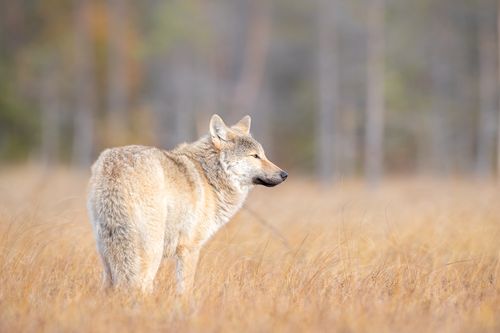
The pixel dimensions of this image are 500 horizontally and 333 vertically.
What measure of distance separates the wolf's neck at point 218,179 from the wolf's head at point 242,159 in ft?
0.20

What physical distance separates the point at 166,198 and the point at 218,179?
116 centimetres

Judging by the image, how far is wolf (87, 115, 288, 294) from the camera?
4.88 metres

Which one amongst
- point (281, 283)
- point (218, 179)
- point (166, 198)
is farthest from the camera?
point (218, 179)

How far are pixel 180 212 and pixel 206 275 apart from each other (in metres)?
0.69

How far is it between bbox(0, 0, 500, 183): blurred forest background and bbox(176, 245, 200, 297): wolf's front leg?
16.9 m

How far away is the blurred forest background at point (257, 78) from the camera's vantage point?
2467 centimetres

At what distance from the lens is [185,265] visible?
5.55 metres

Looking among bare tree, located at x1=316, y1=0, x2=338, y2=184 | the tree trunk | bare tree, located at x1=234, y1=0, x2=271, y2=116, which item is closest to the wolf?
bare tree, located at x1=316, y1=0, x2=338, y2=184

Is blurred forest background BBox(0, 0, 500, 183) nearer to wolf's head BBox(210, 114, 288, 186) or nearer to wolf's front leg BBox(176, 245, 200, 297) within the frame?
wolf's head BBox(210, 114, 288, 186)

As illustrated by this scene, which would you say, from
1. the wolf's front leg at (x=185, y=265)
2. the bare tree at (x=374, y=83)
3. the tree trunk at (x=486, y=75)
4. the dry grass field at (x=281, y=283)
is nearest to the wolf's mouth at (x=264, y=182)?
the dry grass field at (x=281, y=283)

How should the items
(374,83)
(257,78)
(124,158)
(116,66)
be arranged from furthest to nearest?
1. (257,78)
2. (116,66)
3. (374,83)
4. (124,158)

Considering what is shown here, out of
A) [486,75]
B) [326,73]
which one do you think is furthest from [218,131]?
[486,75]

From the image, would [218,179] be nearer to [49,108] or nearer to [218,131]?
[218,131]

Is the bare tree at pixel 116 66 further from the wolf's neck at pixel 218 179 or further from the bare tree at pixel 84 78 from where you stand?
the wolf's neck at pixel 218 179
